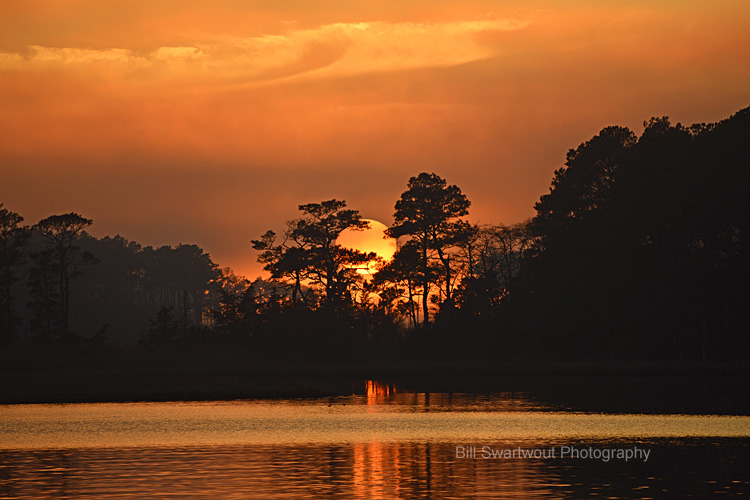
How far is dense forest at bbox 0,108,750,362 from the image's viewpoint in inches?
3241

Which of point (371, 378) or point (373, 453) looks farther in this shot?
point (371, 378)

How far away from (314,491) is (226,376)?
64.5 metres

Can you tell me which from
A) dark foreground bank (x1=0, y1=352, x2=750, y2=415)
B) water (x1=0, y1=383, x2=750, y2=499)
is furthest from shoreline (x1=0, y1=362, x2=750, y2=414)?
water (x1=0, y1=383, x2=750, y2=499)

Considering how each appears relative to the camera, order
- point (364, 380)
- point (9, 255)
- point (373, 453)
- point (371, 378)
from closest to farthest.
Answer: point (373, 453), point (364, 380), point (371, 378), point (9, 255)

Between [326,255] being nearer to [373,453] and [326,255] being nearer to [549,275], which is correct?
[549,275]

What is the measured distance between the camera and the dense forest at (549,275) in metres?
82.3

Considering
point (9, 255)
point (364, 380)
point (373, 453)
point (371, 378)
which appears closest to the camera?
point (373, 453)

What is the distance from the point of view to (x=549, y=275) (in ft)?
312

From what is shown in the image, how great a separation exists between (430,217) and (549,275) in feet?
51.2

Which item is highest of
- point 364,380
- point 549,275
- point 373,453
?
point 549,275

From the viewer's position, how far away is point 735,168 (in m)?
80.0

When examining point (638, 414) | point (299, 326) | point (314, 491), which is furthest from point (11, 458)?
point (299, 326)

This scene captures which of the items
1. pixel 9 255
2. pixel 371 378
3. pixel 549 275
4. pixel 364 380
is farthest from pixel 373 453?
pixel 9 255

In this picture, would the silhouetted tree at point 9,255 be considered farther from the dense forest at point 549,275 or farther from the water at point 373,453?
Result: the water at point 373,453
